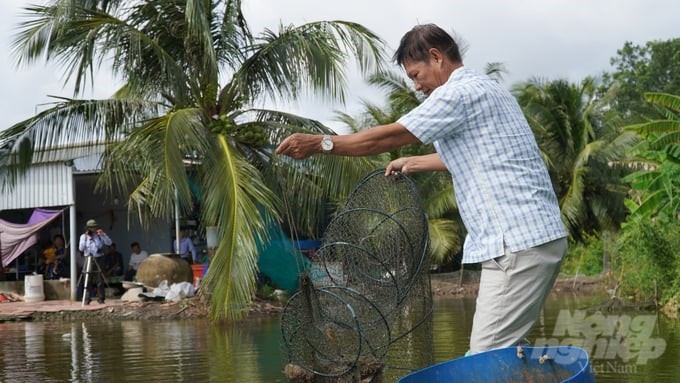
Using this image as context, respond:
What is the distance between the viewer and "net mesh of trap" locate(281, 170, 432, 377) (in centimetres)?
687

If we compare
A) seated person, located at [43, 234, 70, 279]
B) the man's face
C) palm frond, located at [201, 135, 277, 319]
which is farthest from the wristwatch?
seated person, located at [43, 234, 70, 279]

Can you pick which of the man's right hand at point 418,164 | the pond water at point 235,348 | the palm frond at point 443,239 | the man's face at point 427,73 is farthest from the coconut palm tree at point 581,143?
the man's face at point 427,73

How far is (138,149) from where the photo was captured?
14.8 meters

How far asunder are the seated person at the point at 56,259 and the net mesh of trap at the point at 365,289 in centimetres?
1707

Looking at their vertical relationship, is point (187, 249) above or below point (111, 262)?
above

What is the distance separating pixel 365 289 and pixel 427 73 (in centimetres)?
378

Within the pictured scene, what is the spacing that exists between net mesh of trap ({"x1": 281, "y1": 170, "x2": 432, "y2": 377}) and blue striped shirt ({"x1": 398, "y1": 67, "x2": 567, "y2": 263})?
305 cm

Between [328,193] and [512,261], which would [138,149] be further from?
[512,261]

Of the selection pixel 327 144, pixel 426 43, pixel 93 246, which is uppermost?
pixel 426 43

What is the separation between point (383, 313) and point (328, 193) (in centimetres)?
959

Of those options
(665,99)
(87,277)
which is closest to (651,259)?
(665,99)

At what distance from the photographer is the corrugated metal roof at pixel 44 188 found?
70.7ft

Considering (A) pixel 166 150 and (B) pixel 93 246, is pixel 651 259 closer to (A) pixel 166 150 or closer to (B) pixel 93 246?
(A) pixel 166 150

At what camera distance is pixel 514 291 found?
3438mm
